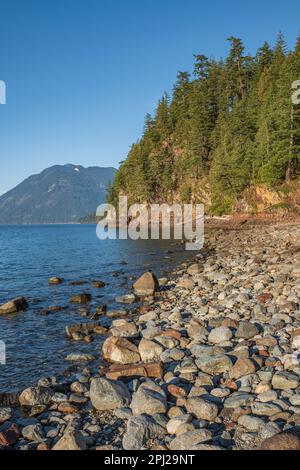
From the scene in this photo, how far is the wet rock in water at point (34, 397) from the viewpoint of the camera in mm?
7348

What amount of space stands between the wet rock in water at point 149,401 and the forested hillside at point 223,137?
40.6 meters

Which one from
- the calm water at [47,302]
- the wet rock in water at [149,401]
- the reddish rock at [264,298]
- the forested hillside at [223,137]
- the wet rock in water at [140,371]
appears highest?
the forested hillside at [223,137]

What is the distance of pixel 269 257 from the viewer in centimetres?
2173

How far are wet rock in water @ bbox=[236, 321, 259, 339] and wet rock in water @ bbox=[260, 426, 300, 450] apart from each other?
15.6 feet

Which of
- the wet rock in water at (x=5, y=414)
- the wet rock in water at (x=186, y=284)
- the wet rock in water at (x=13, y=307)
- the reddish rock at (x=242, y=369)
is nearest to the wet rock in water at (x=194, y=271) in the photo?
the wet rock in water at (x=186, y=284)

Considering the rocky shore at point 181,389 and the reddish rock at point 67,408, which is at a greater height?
the rocky shore at point 181,389

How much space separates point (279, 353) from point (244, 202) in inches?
1834

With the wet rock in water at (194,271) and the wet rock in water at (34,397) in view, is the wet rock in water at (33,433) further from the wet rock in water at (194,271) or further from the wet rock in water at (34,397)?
the wet rock in water at (194,271)

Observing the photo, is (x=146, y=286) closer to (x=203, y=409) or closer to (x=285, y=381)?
(x=285, y=381)

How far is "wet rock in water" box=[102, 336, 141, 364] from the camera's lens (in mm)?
9133

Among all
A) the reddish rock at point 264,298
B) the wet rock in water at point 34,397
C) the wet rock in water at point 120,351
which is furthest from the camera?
the reddish rock at point 264,298

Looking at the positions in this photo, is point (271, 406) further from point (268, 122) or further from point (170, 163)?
point (170, 163)

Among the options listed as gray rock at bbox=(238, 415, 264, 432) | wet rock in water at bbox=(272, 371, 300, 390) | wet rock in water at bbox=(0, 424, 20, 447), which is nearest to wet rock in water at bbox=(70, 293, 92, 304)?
wet rock in water at bbox=(0, 424, 20, 447)

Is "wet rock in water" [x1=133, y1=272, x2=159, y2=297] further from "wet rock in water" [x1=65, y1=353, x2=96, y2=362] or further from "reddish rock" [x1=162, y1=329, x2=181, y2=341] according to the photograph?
"wet rock in water" [x1=65, y1=353, x2=96, y2=362]
